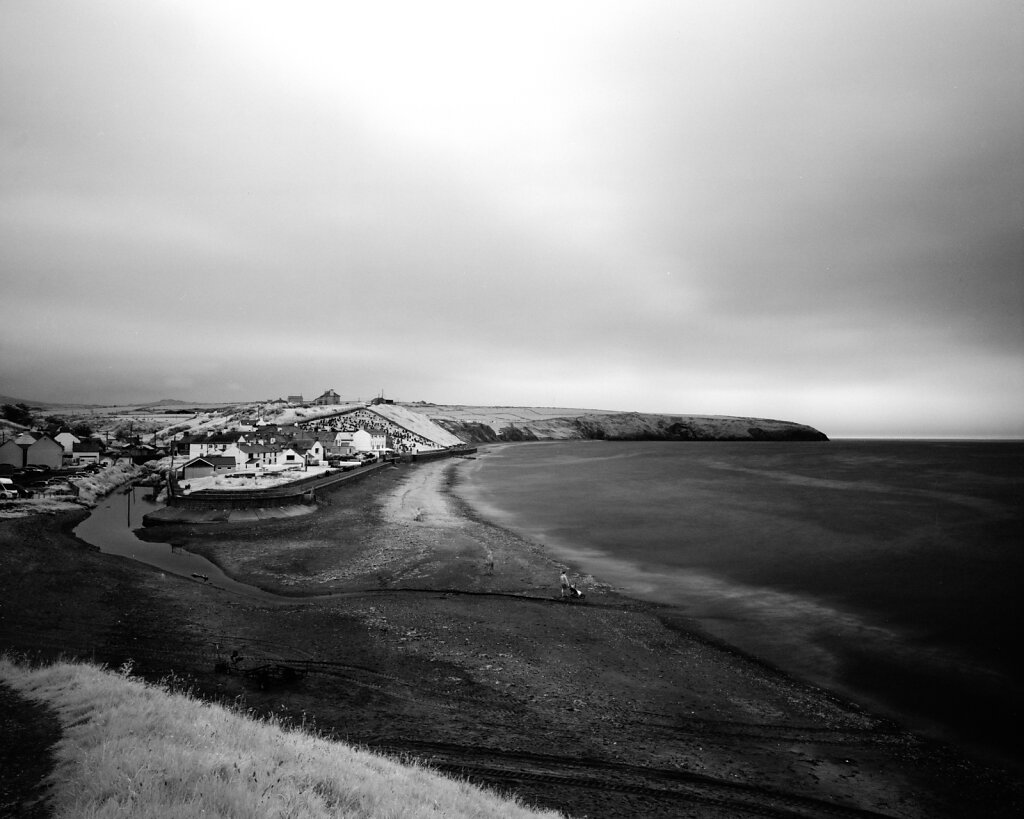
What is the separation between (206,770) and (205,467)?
54.9 m

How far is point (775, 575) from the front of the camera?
88.8 feet

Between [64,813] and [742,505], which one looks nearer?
[64,813]

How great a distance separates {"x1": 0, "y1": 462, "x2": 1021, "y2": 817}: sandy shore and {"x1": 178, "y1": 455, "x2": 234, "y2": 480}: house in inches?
1096

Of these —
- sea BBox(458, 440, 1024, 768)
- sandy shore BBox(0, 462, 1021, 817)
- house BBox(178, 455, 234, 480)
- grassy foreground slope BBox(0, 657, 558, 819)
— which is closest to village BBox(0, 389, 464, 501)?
house BBox(178, 455, 234, 480)

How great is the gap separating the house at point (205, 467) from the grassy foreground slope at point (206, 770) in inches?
1895

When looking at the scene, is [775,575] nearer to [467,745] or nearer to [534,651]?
[534,651]

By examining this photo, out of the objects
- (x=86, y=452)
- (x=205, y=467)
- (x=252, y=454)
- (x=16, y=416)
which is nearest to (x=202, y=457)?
(x=205, y=467)

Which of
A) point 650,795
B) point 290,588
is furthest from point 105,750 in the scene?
point 290,588

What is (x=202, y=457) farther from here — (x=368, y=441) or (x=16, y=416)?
(x=16, y=416)

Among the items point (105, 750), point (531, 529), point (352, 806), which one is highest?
point (105, 750)

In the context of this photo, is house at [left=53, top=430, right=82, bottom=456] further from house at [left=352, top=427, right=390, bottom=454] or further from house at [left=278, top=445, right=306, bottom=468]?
house at [left=352, top=427, right=390, bottom=454]

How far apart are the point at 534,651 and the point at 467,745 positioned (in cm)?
563

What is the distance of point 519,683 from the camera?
1378 cm

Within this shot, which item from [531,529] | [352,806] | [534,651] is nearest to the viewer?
[352,806]
